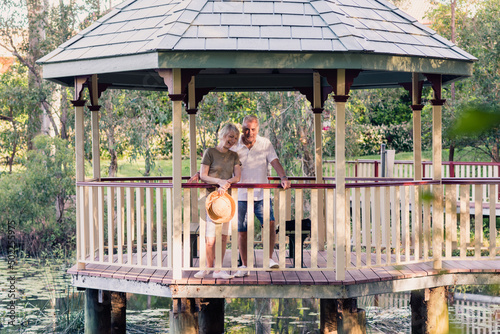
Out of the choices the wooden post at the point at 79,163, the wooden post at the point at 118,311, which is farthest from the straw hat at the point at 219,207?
the wooden post at the point at 118,311

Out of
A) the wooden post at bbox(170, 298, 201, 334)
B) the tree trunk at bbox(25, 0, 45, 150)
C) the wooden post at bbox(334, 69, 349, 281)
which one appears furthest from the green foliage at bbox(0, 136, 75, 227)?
the wooden post at bbox(334, 69, 349, 281)

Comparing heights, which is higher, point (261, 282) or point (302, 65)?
point (302, 65)

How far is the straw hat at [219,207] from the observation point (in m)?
6.47

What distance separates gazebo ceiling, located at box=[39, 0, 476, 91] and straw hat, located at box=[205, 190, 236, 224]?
4.10ft

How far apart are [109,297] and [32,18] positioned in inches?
568

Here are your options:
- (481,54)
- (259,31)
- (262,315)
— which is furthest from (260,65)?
(481,54)

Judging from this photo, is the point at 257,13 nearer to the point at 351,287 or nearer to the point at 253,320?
the point at 351,287

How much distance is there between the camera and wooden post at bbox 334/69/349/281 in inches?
259

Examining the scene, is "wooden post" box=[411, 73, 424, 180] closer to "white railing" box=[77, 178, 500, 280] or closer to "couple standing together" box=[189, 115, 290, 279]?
"white railing" box=[77, 178, 500, 280]

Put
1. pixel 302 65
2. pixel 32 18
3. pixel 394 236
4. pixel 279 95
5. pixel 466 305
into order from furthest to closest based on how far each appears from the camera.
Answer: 1. pixel 32 18
2. pixel 279 95
3. pixel 466 305
4. pixel 394 236
5. pixel 302 65

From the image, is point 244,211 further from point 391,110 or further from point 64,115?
point 391,110

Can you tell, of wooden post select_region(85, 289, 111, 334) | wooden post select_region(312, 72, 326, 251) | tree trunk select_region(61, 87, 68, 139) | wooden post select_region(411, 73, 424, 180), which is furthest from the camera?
tree trunk select_region(61, 87, 68, 139)

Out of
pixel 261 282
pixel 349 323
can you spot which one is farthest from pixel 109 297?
pixel 349 323

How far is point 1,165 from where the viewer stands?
2541cm
